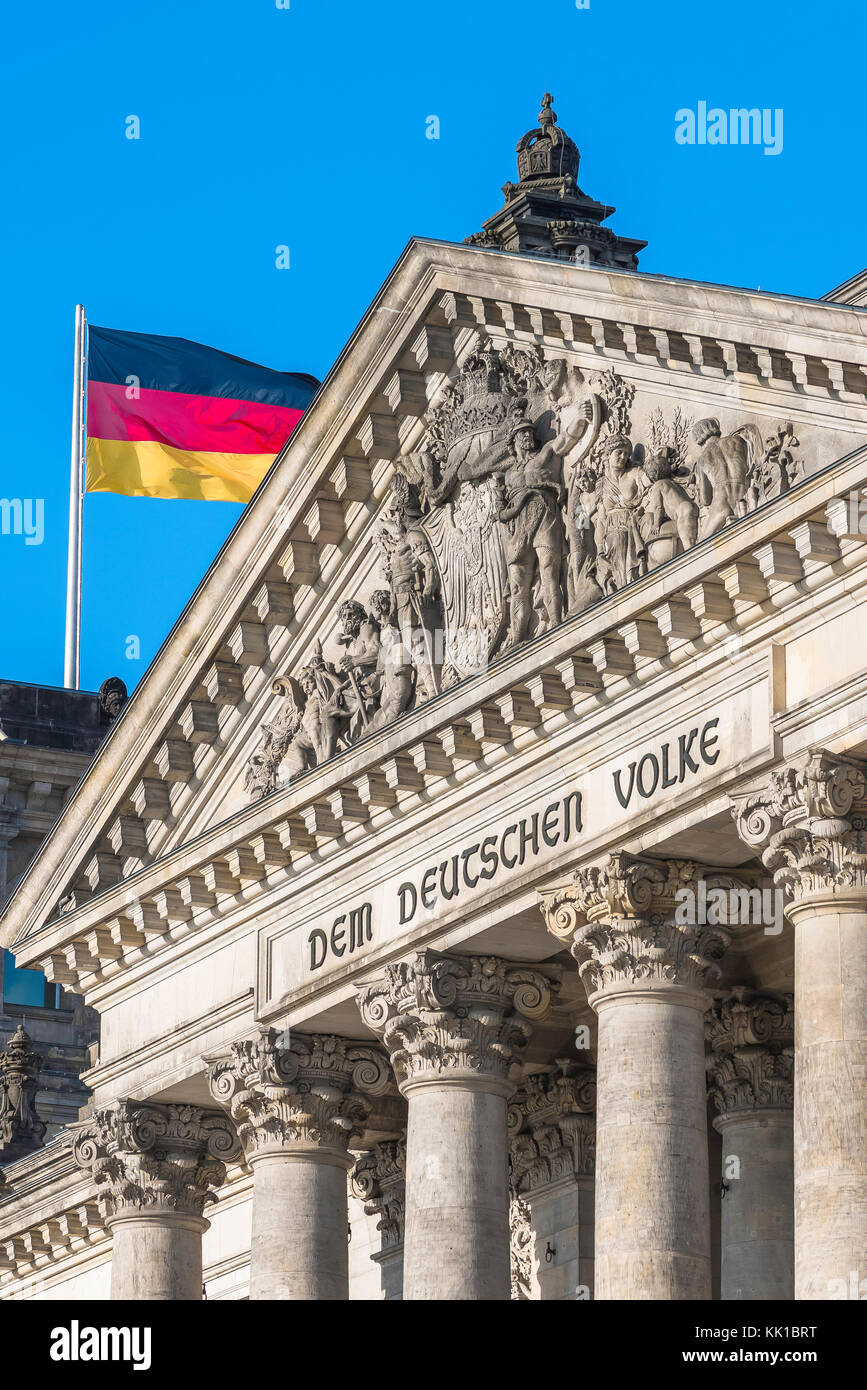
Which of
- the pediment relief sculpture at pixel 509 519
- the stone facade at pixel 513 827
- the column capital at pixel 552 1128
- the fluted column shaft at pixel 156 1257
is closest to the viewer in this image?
the stone facade at pixel 513 827

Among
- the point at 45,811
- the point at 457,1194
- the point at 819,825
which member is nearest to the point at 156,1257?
the point at 457,1194

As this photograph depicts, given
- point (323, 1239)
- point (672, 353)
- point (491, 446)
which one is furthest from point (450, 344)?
point (323, 1239)

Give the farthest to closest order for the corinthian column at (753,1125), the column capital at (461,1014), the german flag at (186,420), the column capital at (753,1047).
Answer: the german flag at (186,420), the column capital at (753,1047), the column capital at (461,1014), the corinthian column at (753,1125)

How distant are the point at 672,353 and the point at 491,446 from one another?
3.69 m

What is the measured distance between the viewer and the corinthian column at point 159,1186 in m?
45.6

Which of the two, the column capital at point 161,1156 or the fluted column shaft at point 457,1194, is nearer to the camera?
the fluted column shaft at point 457,1194

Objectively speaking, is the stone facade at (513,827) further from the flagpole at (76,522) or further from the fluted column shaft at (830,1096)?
the flagpole at (76,522)

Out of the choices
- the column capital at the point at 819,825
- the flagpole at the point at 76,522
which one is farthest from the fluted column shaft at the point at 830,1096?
the flagpole at the point at 76,522

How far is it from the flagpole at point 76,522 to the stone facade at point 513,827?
16.2 metres

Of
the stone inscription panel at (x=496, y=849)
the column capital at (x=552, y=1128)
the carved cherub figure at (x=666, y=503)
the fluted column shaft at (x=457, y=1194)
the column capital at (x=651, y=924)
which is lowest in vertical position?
the fluted column shaft at (x=457, y=1194)

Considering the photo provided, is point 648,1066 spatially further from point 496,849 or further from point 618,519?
point 618,519

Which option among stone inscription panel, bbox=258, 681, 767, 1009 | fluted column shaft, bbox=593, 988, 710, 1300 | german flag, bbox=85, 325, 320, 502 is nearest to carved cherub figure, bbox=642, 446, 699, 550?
stone inscription panel, bbox=258, 681, 767, 1009

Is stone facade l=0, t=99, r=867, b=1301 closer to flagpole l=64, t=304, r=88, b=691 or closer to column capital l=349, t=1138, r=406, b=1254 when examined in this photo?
column capital l=349, t=1138, r=406, b=1254

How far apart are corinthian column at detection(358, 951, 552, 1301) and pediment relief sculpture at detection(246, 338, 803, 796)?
3742 mm
